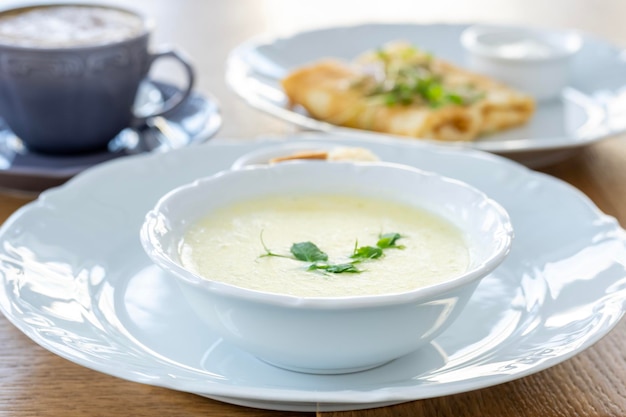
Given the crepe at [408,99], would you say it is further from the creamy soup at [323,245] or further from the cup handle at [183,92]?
the creamy soup at [323,245]

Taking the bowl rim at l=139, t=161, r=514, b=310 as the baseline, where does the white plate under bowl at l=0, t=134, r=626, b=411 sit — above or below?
below

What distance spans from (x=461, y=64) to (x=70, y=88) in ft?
3.47

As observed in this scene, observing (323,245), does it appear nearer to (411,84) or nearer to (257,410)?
(257,410)

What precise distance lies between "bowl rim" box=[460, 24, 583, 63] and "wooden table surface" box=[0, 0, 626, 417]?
34 cm

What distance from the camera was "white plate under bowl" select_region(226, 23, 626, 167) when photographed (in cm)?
169

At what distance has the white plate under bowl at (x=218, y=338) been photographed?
950 mm

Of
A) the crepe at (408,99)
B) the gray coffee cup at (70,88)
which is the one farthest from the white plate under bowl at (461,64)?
the gray coffee cup at (70,88)

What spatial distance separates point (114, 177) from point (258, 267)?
450mm

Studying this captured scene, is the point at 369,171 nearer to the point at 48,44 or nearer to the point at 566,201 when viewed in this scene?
the point at 566,201

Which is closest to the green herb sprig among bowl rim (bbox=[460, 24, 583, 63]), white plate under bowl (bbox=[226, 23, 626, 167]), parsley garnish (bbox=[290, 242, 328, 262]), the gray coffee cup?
parsley garnish (bbox=[290, 242, 328, 262])

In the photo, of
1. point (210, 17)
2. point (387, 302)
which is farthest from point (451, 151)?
point (210, 17)

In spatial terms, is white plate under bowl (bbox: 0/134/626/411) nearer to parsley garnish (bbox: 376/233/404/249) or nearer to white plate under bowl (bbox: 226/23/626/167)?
parsley garnish (bbox: 376/233/404/249)

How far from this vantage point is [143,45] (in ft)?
5.61

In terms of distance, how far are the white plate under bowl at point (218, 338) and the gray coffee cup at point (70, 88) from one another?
0.27 m
